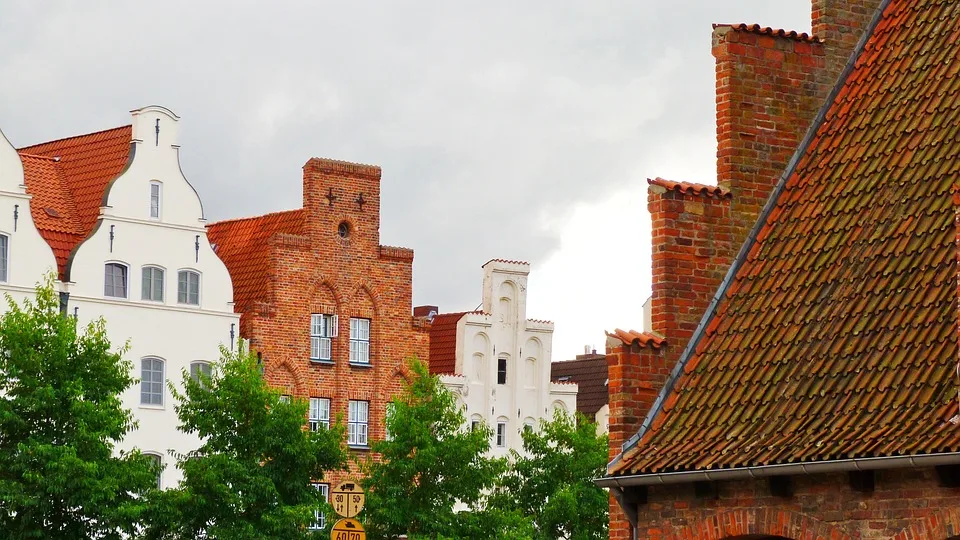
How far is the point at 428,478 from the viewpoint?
40.8 meters

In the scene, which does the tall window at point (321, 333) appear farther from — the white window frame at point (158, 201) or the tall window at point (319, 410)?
the white window frame at point (158, 201)

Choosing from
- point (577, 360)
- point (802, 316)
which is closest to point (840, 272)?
point (802, 316)

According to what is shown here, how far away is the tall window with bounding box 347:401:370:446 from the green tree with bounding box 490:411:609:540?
5006 mm

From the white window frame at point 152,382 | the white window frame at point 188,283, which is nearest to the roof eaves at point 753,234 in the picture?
the white window frame at point 152,382

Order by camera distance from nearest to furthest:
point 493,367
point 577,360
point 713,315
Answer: point 713,315 → point 493,367 → point 577,360

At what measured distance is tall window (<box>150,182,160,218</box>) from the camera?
156 feet

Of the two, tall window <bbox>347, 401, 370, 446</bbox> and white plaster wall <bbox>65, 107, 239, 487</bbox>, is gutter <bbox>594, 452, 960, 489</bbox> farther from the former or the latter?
tall window <bbox>347, 401, 370, 446</bbox>

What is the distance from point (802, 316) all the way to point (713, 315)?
1.74m

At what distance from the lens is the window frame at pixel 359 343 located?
5109cm

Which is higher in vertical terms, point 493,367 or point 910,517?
point 493,367

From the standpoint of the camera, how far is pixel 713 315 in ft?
59.4

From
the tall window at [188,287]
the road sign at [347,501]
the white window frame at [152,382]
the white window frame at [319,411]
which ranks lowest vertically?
the road sign at [347,501]

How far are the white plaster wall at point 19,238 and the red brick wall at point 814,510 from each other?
30.3 metres

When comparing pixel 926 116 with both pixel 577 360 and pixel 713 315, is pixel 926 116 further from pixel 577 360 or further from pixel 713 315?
pixel 577 360
